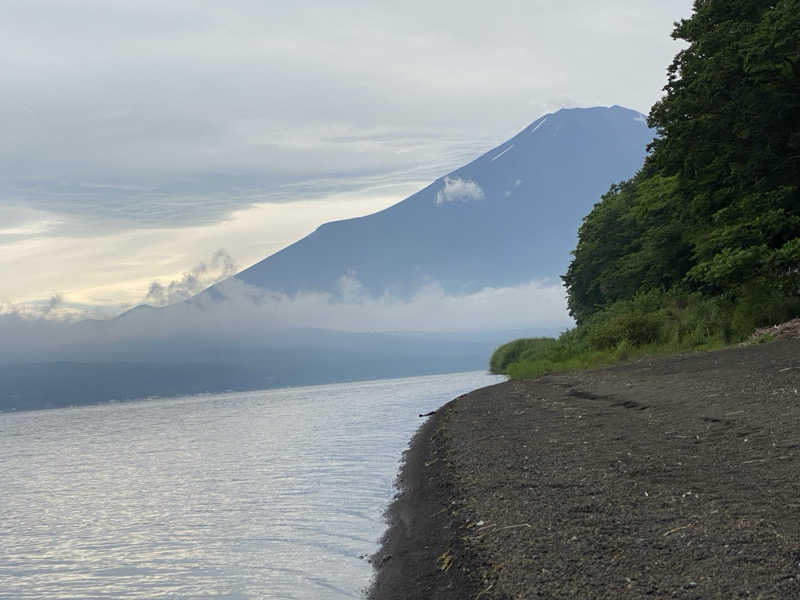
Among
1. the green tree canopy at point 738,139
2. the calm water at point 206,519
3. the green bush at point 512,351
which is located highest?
the green tree canopy at point 738,139

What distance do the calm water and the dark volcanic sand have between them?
3.78ft

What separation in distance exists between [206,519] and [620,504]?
9999 mm

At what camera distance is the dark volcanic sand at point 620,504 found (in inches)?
299

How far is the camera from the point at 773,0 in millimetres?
34125

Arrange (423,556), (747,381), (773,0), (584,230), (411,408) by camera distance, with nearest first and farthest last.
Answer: (423,556) < (747,381) < (773,0) < (411,408) < (584,230)

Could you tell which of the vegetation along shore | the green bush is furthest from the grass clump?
the green bush

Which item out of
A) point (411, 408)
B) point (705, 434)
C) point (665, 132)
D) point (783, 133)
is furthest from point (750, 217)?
point (411, 408)

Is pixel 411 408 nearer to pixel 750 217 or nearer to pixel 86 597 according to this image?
pixel 750 217

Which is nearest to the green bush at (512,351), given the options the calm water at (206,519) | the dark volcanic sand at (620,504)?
the calm water at (206,519)

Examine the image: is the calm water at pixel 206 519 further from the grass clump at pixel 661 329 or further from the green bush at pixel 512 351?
the green bush at pixel 512 351

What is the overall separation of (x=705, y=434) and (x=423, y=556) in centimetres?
707

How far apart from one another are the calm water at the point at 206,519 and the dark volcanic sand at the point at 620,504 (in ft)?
3.78

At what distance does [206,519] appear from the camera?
17062 millimetres

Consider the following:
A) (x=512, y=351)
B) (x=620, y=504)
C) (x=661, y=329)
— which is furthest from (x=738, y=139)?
(x=512, y=351)
